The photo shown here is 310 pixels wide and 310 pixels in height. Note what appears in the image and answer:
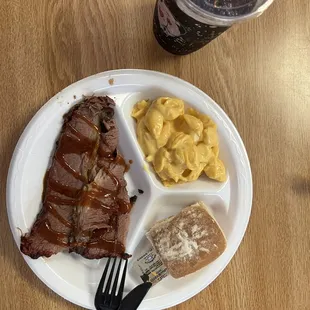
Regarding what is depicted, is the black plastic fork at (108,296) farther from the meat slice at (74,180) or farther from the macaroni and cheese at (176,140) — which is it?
the macaroni and cheese at (176,140)

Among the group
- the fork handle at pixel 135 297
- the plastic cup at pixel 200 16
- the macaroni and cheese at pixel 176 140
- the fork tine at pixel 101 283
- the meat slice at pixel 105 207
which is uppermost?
the plastic cup at pixel 200 16

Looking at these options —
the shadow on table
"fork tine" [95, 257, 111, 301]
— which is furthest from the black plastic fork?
the shadow on table

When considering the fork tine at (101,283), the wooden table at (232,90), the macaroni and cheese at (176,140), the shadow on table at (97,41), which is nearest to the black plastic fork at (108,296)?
the fork tine at (101,283)

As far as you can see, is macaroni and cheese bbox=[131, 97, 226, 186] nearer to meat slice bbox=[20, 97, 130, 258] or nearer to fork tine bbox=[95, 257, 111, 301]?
meat slice bbox=[20, 97, 130, 258]

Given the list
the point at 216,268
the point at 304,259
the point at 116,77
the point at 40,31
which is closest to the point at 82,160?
the point at 116,77

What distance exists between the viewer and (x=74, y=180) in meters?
1.32

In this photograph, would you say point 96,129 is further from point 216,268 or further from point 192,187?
point 216,268

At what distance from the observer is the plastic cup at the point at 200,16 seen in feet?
3.53

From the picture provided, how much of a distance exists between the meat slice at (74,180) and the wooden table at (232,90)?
4.8 inches

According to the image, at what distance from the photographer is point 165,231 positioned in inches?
53.4

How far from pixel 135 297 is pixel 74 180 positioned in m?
0.39

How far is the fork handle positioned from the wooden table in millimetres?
169

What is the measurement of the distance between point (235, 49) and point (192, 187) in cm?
46

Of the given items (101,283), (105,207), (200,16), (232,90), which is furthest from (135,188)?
(200,16)
